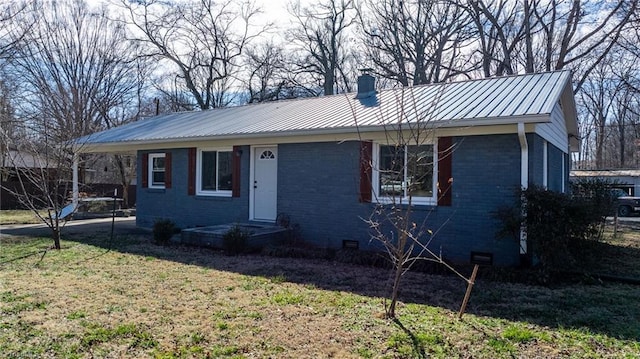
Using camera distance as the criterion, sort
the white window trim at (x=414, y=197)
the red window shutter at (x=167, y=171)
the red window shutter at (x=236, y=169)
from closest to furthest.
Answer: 1. the white window trim at (x=414, y=197)
2. the red window shutter at (x=236, y=169)
3. the red window shutter at (x=167, y=171)

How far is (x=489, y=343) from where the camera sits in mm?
3998

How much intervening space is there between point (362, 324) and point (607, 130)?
42.2 metres

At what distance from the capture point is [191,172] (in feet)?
38.2

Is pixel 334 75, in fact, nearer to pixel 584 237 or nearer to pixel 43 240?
pixel 43 240

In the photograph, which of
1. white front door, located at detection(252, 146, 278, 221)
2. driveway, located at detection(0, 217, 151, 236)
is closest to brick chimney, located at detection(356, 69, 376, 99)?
white front door, located at detection(252, 146, 278, 221)

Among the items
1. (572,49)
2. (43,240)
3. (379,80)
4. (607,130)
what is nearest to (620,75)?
(572,49)

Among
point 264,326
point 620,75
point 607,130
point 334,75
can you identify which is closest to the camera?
point 264,326

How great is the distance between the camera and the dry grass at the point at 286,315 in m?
→ 3.88

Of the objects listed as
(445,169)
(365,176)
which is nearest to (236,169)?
(365,176)

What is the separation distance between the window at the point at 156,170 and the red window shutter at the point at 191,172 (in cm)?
145

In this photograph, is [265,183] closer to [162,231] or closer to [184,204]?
[162,231]

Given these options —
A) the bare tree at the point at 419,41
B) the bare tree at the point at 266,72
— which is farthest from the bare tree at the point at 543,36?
the bare tree at the point at 266,72

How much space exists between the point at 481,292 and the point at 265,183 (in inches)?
235

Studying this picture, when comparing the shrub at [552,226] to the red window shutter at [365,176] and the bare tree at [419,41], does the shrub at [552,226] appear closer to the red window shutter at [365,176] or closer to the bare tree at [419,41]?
the red window shutter at [365,176]
